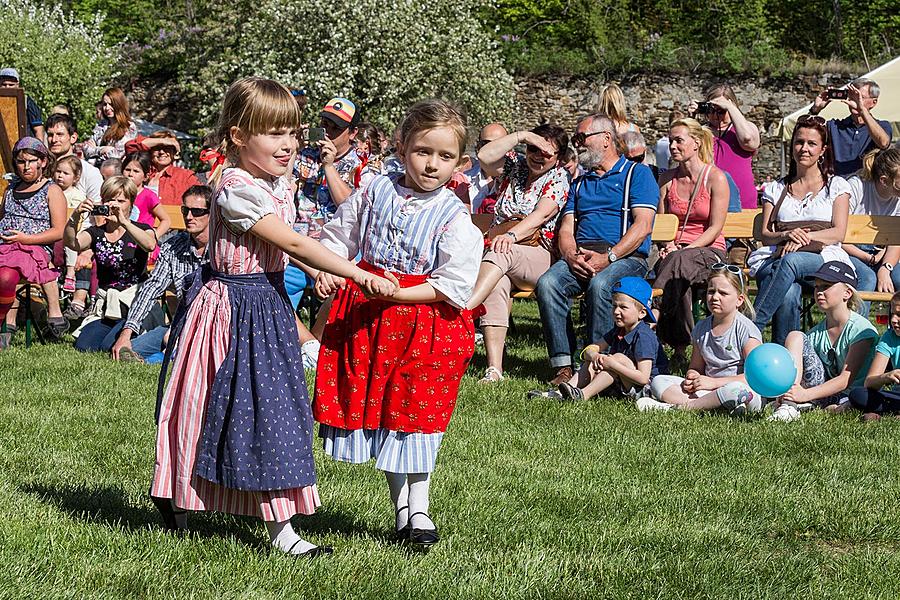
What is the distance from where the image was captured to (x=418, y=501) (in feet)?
14.1

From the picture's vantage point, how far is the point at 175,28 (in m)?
30.4

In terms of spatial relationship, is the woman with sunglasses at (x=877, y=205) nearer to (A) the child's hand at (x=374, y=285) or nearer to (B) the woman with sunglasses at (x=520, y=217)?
(B) the woman with sunglasses at (x=520, y=217)

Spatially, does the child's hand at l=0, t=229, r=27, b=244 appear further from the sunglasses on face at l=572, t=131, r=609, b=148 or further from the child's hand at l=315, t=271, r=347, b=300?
the child's hand at l=315, t=271, r=347, b=300

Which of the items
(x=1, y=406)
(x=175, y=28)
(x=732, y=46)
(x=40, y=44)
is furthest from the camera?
(x=175, y=28)

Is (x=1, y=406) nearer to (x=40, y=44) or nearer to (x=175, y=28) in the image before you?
(x=40, y=44)

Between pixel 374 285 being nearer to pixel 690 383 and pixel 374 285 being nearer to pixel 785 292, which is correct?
pixel 690 383

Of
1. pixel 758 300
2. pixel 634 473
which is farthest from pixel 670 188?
pixel 634 473

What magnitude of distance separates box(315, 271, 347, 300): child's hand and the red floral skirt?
6 cm

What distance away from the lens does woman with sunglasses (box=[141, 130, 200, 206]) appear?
36.4 ft

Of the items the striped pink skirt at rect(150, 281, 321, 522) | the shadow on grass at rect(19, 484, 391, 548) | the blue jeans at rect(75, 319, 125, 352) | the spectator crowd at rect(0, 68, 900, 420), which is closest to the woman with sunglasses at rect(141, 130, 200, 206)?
the spectator crowd at rect(0, 68, 900, 420)

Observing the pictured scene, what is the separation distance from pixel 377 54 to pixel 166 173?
44.6 feet

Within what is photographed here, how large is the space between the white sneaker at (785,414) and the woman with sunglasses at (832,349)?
93mm

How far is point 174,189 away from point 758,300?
6.01 m

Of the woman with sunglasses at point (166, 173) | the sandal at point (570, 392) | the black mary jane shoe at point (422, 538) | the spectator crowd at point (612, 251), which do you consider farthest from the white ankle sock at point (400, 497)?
the woman with sunglasses at point (166, 173)
